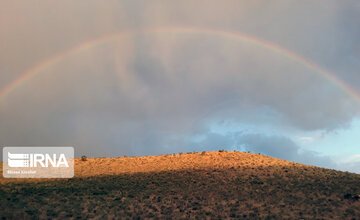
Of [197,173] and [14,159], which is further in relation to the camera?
[14,159]

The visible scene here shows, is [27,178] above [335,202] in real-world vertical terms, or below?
above

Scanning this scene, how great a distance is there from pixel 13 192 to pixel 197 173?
28.1 meters

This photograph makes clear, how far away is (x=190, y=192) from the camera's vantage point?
39500mm

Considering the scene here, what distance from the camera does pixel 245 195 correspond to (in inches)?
1497

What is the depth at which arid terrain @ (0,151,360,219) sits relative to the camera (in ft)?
106

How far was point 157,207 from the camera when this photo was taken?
→ 113 feet

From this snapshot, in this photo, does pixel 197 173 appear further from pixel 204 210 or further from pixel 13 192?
pixel 13 192

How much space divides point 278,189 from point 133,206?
2078cm

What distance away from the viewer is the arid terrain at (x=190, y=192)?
3231 cm

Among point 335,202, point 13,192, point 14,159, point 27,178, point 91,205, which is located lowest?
point 335,202

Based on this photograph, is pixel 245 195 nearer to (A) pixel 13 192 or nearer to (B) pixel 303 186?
(B) pixel 303 186

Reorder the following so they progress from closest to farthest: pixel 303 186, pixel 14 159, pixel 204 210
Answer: pixel 204 210, pixel 303 186, pixel 14 159

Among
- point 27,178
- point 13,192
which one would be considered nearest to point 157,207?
point 13,192

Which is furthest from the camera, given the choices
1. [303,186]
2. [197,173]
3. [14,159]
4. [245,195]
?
[14,159]
